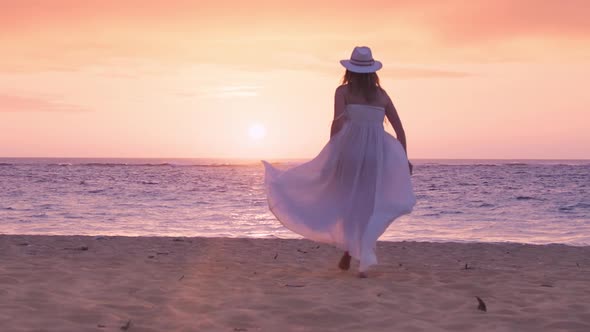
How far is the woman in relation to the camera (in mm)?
6836

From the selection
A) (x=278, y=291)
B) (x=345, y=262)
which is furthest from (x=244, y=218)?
(x=278, y=291)

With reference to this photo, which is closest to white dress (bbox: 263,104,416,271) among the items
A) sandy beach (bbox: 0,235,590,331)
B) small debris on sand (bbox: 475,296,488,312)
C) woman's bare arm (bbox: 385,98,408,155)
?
woman's bare arm (bbox: 385,98,408,155)

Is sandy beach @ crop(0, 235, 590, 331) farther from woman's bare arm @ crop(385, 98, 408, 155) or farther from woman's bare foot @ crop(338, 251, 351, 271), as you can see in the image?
woman's bare arm @ crop(385, 98, 408, 155)

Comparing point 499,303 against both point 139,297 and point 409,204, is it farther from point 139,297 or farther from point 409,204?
point 139,297

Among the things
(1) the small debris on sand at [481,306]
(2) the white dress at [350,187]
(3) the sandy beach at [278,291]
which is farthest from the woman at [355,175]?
(1) the small debris on sand at [481,306]

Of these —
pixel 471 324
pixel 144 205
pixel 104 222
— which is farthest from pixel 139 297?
pixel 144 205

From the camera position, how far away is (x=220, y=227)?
1459cm

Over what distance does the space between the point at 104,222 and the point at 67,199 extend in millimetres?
8266

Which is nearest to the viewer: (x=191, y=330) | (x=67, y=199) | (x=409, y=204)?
(x=191, y=330)

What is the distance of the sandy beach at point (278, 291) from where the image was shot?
181 inches

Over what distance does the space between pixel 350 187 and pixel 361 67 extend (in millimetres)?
1198

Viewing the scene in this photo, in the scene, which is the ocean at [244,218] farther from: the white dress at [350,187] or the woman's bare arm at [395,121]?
the woman's bare arm at [395,121]

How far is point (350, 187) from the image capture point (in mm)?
7023

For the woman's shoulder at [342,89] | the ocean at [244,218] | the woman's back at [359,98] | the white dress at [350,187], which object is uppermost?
the woman's shoulder at [342,89]
